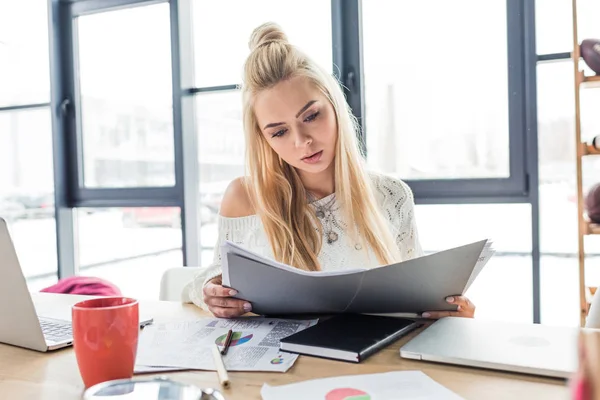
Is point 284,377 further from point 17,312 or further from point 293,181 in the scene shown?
point 293,181

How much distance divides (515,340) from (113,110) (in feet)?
9.40

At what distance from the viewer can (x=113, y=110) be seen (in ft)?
10.3

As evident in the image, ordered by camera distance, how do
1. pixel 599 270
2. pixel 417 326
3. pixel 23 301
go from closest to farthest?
pixel 23 301, pixel 417 326, pixel 599 270

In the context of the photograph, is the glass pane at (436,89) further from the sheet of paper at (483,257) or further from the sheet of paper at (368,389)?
the sheet of paper at (368,389)

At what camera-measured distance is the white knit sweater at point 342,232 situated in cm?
145

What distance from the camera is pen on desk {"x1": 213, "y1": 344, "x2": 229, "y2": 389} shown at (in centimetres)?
64

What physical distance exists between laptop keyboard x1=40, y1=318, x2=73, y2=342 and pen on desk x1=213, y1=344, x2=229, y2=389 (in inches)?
11.1

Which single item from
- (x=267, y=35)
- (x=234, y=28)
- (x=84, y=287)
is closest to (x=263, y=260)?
(x=267, y=35)

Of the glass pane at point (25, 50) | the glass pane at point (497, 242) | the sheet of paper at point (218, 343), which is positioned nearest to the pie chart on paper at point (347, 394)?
the sheet of paper at point (218, 343)

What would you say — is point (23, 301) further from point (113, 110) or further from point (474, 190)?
point (113, 110)

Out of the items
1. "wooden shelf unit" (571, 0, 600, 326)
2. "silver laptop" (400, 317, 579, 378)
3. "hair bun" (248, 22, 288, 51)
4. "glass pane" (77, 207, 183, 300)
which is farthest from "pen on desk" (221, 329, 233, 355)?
"glass pane" (77, 207, 183, 300)

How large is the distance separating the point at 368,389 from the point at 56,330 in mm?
584

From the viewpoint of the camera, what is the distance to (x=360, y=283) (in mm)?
842

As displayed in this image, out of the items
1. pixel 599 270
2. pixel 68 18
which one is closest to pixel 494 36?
pixel 599 270
